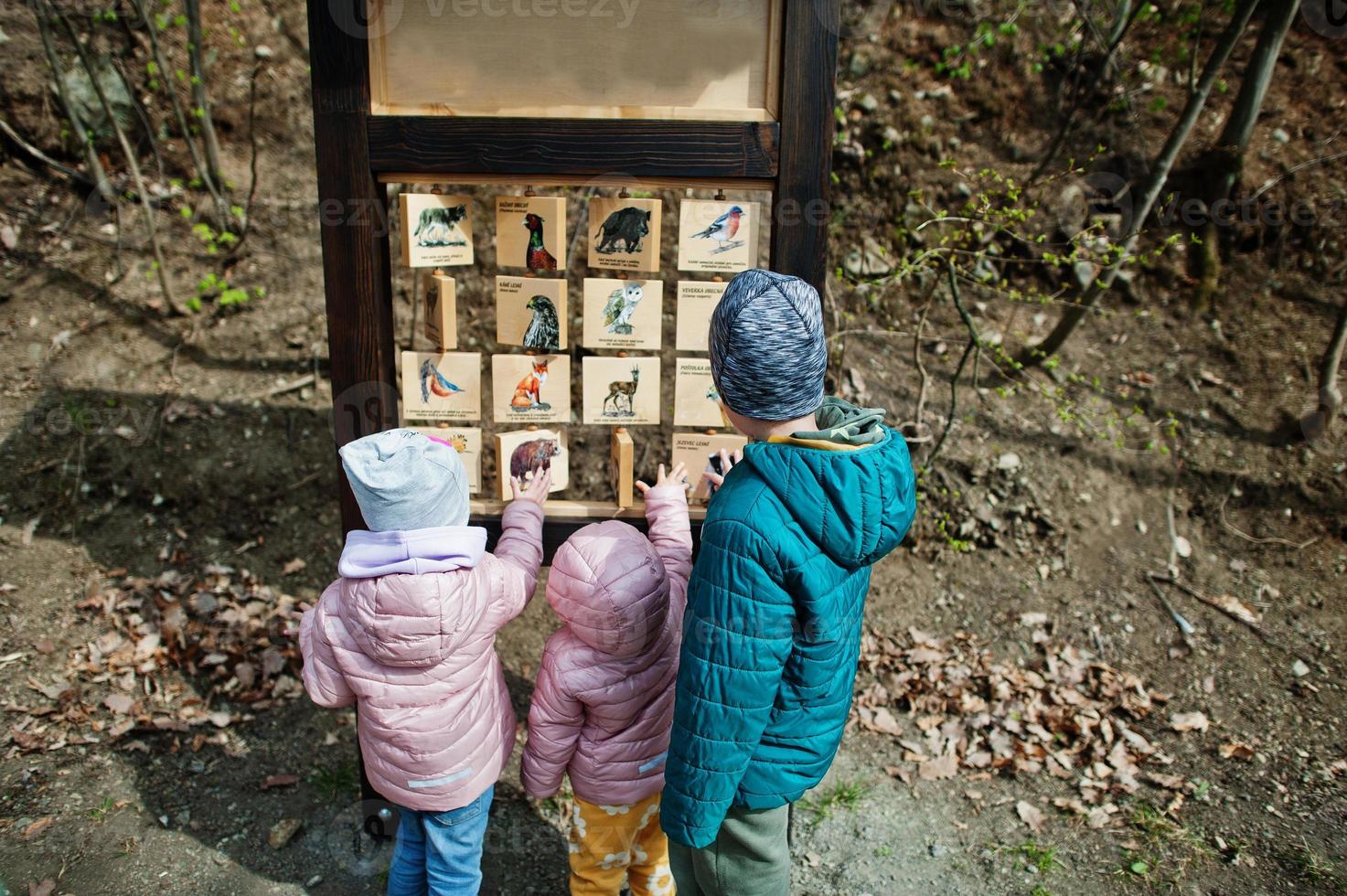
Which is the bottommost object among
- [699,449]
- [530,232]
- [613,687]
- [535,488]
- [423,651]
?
[613,687]

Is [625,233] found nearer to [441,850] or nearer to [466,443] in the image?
[466,443]

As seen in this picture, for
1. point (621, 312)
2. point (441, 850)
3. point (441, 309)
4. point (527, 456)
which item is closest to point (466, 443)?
point (527, 456)

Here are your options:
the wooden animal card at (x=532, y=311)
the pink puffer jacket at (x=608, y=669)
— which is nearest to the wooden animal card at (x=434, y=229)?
the wooden animal card at (x=532, y=311)

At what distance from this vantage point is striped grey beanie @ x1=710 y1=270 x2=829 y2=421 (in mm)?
1928

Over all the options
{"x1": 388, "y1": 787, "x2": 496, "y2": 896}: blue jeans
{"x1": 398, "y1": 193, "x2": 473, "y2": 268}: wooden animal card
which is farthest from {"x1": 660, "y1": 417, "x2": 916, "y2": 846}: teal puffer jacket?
{"x1": 398, "y1": 193, "x2": 473, "y2": 268}: wooden animal card

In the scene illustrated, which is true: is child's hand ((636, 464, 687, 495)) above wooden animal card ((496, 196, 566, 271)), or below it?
below

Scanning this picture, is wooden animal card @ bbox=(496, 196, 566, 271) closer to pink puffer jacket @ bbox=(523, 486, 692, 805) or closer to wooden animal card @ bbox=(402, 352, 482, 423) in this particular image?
wooden animal card @ bbox=(402, 352, 482, 423)

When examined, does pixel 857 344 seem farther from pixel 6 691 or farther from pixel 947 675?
pixel 6 691

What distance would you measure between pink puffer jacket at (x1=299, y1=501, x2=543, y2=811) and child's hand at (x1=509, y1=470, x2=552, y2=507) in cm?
15

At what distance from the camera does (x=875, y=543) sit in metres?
1.98

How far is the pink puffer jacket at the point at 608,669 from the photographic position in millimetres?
2281

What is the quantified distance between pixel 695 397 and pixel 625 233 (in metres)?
0.57

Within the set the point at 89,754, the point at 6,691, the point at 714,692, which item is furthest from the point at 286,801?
the point at 714,692

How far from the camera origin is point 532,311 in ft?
9.29
